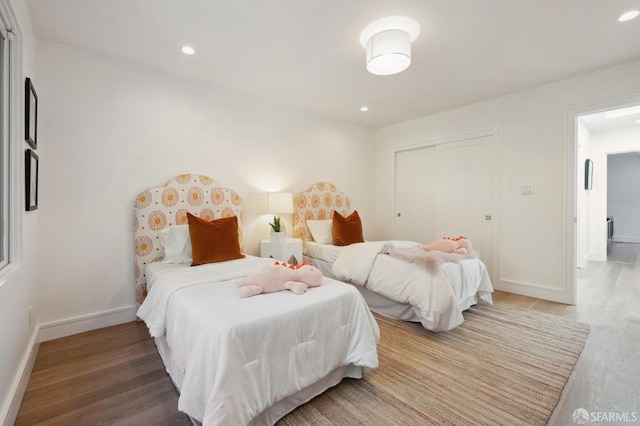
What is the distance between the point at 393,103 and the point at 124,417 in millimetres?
4033

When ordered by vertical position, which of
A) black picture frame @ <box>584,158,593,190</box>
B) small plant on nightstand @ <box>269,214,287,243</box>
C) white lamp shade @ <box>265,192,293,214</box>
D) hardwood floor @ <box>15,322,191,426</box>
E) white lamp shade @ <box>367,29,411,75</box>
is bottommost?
hardwood floor @ <box>15,322,191,426</box>

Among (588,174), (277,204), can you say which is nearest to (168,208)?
(277,204)

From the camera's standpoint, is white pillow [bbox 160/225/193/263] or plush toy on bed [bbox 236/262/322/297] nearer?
plush toy on bed [bbox 236/262/322/297]

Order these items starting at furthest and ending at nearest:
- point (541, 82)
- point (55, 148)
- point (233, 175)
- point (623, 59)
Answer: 1. point (233, 175)
2. point (541, 82)
3. point (623, 59)
4. point (55, 148)

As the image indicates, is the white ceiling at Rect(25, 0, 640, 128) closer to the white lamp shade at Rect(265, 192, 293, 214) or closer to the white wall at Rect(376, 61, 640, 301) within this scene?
the white wall at Rect(376, 61, 640, 301)

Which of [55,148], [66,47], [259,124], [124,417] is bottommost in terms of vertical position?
[124,417]

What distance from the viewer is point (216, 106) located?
3.33m

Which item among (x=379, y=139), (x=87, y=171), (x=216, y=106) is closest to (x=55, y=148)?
(x=87, y=171)

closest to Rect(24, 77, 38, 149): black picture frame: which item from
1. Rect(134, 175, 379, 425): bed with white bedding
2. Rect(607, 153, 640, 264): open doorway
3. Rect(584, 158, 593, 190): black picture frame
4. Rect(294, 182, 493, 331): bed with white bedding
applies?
Rect(134, 175, 379, 425): bed with white bedding

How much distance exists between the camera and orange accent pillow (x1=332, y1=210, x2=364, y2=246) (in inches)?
154

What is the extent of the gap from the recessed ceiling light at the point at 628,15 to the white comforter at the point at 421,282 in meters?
2.21

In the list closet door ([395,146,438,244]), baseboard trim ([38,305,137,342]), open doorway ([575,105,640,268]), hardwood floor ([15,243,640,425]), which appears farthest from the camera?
open doorway ([575,105,640,268])

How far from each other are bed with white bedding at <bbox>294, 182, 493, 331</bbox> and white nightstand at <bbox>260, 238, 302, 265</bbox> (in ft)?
1.27

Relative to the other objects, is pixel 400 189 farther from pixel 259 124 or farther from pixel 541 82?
pixel 259 124
